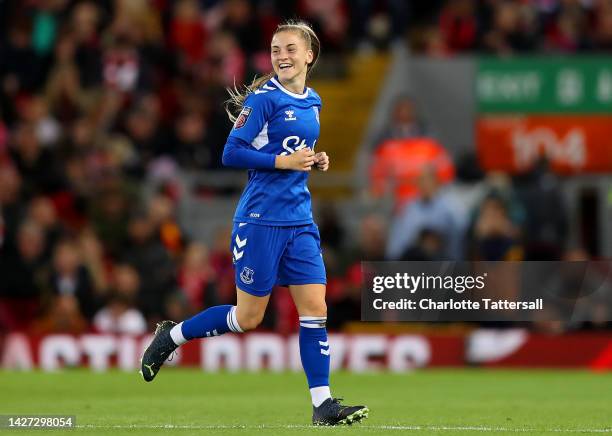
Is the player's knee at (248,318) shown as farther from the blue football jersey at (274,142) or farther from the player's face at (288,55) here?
the player's face at (288,55)

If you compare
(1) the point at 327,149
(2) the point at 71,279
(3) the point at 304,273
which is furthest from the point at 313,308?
(1) the point at 327,149

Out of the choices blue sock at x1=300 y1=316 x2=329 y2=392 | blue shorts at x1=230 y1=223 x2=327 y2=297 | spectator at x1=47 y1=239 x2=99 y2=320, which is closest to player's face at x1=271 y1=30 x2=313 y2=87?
blue shorts at x1=230 y1=223 x2=327 y2=297

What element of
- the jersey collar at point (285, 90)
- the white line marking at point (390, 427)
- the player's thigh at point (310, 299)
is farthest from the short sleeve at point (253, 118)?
the white line marking at point (390, 427)

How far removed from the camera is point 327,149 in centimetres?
2225

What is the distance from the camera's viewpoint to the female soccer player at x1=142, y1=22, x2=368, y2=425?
9.88 m

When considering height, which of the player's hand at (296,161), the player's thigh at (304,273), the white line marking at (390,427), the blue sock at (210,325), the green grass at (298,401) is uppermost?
the player's hand at (296,161)

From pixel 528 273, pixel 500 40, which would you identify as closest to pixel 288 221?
pixel 528 273

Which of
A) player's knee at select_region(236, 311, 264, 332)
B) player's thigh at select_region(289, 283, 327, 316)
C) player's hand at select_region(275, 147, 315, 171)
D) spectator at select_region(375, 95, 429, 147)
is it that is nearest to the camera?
player's hand at select_region(275, 147, 315, 171)

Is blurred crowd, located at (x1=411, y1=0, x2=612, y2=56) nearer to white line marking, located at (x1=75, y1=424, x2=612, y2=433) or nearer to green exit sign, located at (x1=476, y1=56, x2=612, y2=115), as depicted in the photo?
green exit sign, located at (x1=476, y1=56, x2=612, y2=115)

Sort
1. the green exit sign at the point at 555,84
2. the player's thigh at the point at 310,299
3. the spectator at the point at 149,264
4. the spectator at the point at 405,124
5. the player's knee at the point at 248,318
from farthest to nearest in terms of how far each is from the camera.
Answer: the green exit sign at the point at 555,84
the spectator at the point at 405,124
the spectator at the point at 149,264
the player's knee at the point at 248,318
the player's thigh at the point at 310,299

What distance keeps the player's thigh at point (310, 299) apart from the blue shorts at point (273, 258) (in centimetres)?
3

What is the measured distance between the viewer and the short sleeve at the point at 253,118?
9859mm

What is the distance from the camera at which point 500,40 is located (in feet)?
72.6

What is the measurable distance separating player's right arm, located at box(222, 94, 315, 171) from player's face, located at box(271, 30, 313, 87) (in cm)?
19
